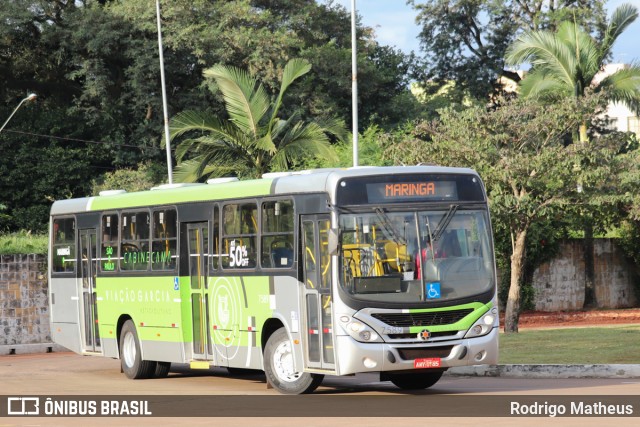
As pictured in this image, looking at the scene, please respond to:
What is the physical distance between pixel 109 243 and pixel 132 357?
6.95 feet

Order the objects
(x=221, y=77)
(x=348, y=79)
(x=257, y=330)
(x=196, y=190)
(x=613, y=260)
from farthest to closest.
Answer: (x=348, y=79) < (x=613, y=260) < (x=221, y=77) < (x=196, y=190) < (x=257, y=330)

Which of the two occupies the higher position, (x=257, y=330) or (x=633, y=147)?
(x=633, y=147)

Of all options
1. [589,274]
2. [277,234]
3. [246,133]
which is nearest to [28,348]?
[246,133]

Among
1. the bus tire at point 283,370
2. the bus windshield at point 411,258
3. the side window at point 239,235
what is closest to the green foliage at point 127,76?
the side window at point 239,235

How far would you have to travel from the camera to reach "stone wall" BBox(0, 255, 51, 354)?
31891 mm

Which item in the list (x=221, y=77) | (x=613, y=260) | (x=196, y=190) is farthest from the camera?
(x=613, y=260)

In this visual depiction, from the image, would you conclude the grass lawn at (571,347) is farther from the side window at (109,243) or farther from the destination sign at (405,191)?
the side window at (109,243)

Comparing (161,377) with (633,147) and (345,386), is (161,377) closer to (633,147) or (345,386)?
(345,386)

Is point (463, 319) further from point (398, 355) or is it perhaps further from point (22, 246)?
point (22, 246)

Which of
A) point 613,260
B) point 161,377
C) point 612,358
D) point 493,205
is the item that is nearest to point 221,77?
point 493,205

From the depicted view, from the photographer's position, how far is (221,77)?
32125 mm

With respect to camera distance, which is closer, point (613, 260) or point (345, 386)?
point (345, 386)

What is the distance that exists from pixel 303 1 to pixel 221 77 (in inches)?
758

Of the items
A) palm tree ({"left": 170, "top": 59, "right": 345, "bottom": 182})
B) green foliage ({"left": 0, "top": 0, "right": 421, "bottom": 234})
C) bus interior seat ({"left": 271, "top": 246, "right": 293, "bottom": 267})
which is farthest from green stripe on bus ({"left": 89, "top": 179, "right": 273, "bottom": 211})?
green foliage ({"left": 0, "top": 0, "right": 421, "bottom": 234})
